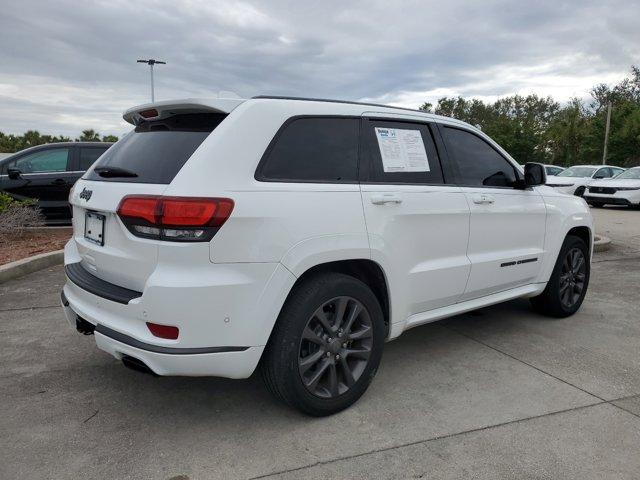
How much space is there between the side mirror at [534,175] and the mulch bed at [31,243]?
19.7ft

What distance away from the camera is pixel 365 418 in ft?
9.98

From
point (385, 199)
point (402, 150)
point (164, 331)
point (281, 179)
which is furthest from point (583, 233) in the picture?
point (164, 331)

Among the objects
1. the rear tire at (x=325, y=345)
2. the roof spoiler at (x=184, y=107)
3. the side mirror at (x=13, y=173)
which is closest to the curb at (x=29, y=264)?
the side mirror at (x=13, y=173)

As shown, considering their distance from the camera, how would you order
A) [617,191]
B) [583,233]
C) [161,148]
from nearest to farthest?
[161,148] → [583,233] → [617,191]

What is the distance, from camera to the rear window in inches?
106

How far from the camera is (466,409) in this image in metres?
3.15

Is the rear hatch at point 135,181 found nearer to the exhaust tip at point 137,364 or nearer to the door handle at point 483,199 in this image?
the exhaust tip at point 137,364

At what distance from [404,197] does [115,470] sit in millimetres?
2189

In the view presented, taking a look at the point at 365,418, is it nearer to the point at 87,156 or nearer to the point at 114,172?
the point at 114,172

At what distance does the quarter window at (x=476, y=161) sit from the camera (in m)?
3.85

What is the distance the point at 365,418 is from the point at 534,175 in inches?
97.5

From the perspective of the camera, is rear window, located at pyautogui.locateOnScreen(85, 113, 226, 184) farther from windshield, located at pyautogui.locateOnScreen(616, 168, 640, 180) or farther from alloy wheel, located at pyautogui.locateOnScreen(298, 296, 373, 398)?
windshield, located at pyautogui.locateOnScreen(616, 168, 640, 180)

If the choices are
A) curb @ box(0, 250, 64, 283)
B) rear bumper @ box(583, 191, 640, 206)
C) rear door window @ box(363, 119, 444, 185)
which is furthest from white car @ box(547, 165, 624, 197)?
curb @ box(0, 250, 64, 283)

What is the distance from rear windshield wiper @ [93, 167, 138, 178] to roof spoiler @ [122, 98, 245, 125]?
1.32 ft
